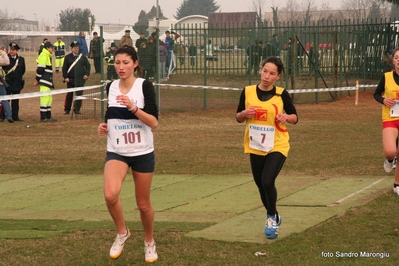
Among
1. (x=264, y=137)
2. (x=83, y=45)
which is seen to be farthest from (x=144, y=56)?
(x=264, y=137)

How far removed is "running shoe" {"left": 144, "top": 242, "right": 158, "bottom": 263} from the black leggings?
4.43 ft

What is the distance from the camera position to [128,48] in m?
6.99

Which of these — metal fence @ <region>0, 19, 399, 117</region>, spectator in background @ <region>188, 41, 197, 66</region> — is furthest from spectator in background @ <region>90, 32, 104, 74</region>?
spectator in background @ <region>188, 41, 197, 66</region>

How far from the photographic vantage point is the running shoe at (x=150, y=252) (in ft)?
22.6

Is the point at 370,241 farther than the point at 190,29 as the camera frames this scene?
No

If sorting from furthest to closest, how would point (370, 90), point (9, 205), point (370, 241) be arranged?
point (370, 90)
point (9, 205)
point (370, 241)

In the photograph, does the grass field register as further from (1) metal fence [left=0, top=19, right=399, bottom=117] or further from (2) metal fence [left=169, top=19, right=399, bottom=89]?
(2) metal fence [left=169, top=19, right=399, bottom=89]

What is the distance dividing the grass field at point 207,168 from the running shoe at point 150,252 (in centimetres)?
10

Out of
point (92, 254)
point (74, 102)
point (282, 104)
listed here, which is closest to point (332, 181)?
point (282, 104)

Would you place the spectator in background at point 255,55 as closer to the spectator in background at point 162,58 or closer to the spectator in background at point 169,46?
the spectator in background at point 169,46

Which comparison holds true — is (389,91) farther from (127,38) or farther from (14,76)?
(14,76)

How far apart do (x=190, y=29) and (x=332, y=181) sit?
13396 mm

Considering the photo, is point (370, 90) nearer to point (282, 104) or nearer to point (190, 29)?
point (190, 29)

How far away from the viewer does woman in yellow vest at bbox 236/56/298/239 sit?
301 inches
